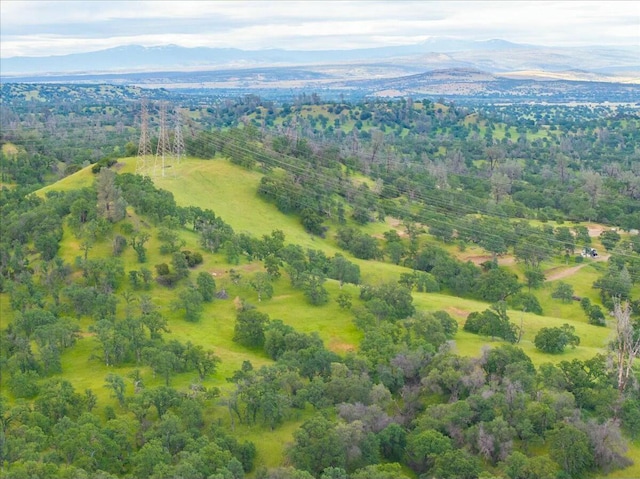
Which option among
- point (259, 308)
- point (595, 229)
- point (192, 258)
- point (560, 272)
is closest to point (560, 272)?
point (560, 272)

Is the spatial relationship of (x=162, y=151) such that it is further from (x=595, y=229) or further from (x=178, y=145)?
(x=595, y=229)

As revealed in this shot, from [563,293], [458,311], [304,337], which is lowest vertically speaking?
[563,293]

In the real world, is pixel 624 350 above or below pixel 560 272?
above

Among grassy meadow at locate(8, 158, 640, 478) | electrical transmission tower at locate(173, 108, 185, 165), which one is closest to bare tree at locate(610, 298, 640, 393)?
grassy meadow at locate(8, 158, 640, 478)

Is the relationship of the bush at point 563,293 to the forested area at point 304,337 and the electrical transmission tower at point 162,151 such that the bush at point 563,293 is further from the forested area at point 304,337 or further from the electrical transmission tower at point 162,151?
the electrical transmission tower at point 162,151

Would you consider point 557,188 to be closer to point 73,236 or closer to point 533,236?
point 533,236

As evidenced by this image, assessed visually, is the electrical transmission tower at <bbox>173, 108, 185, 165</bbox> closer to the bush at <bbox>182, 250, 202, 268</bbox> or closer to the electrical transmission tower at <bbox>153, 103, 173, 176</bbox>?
the electrical transmission tower at <bbox>153, 103, 173, 176</bbox>

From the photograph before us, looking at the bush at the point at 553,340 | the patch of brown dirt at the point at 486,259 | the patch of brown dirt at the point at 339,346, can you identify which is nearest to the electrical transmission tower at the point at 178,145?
the patch of brown dirt at the point at 486,259

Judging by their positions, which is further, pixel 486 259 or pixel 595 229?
pixel 595 229

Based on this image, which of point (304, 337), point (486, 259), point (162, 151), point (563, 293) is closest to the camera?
point (304, 337)
